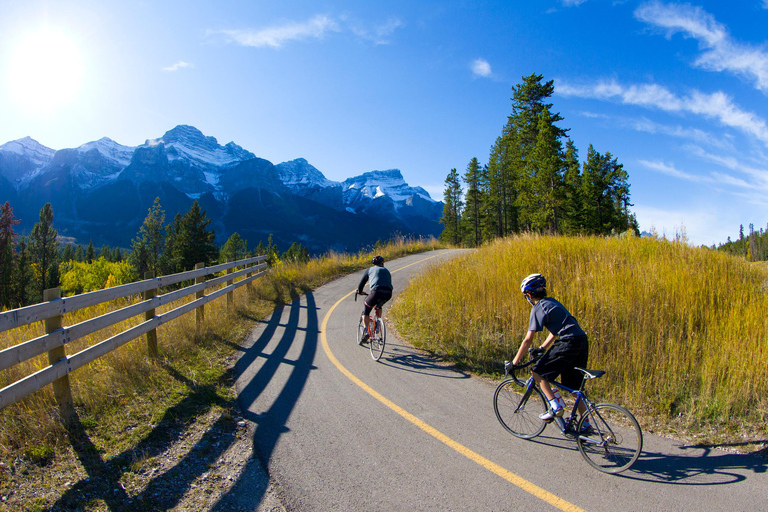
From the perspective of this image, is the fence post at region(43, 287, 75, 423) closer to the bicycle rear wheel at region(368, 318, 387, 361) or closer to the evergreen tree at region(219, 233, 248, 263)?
the bicycle rear wheel at region(368, 318, 387, 361)

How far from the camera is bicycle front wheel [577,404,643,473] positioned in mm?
3879

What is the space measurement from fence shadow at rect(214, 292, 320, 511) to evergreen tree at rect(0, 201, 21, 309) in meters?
61.5

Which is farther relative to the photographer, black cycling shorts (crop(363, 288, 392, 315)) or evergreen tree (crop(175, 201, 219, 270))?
evergreen tree (crop(175, 201, 219, 270))

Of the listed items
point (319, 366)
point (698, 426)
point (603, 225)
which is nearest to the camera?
point (698, 426)

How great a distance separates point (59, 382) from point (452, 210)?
65.4 meters

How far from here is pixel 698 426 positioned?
4.64m

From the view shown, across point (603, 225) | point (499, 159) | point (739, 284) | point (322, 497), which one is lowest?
point (322, 497)

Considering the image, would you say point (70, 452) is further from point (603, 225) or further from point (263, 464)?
point (603, 225)

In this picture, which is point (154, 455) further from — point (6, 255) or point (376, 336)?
point (6, 255)

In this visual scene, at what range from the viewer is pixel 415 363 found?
24.6 ft

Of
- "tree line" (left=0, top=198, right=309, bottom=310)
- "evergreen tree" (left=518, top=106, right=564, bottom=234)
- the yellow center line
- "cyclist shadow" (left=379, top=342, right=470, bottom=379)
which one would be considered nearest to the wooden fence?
the yellow center line

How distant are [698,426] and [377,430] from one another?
3957 millimetres

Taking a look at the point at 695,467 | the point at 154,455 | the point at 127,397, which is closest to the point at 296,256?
Result: the point at 127,397

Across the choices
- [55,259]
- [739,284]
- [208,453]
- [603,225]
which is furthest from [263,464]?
[55,259]
